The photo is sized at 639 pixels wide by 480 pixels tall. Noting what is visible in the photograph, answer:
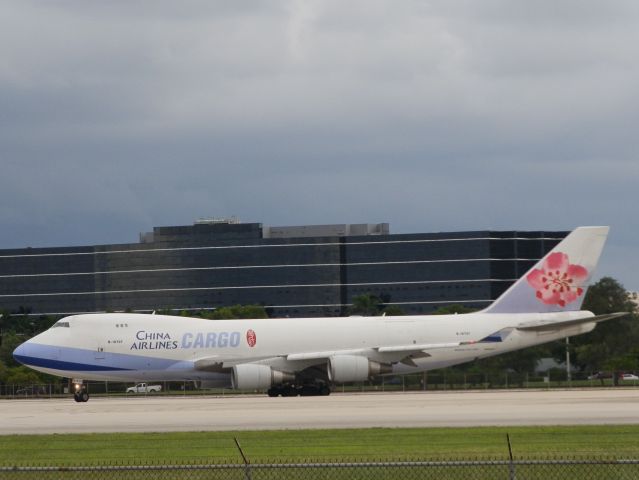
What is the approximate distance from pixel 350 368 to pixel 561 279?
1255 cm

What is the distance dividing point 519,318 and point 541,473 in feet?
147

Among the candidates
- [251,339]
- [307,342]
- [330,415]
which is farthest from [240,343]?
[330,415]

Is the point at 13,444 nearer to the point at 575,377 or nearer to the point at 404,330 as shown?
the point at 404,330

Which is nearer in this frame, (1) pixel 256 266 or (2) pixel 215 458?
(2) pixel 215 458

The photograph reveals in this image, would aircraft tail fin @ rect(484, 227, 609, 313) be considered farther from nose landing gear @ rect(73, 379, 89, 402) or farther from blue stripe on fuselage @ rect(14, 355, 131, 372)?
nose landing gear @ rect(73, 379, 89, 402)

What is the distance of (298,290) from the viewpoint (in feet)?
607

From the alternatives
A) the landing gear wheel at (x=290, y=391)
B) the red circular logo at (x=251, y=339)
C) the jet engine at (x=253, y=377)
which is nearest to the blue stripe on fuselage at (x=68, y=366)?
the jet engine at (x=253, y=377)

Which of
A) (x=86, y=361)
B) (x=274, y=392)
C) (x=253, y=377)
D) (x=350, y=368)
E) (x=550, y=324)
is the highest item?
Result: (x=550, y=324)

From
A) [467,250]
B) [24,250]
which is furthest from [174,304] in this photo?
[467,250]

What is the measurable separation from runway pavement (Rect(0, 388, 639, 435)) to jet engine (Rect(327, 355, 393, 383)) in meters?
10.1

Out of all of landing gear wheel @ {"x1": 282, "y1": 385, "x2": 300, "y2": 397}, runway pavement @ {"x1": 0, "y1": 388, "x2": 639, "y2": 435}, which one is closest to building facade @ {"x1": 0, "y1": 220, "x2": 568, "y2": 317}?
landing gear wheel @ {"x1": 282, "y1": 385, "x2": 300, "y2": 397}

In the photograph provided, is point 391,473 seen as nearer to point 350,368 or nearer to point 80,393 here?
point 350,368

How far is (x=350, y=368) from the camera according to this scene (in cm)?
6394

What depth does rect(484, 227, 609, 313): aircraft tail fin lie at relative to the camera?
223 ft
